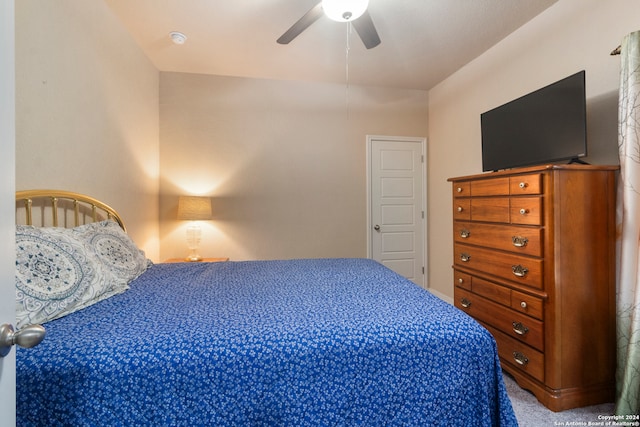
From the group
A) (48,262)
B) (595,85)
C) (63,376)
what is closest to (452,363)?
(63,376)

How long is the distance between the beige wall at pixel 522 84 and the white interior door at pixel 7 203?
112 inches

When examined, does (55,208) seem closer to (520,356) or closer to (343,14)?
(343,14)

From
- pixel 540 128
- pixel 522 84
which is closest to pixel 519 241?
pixel 540 128

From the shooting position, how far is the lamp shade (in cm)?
305

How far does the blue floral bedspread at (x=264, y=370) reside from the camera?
86 cm

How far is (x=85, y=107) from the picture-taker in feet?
6.52

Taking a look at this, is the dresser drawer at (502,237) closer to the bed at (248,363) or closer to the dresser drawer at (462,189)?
the dresser drawer at (462,189)

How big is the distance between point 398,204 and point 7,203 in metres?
3.73

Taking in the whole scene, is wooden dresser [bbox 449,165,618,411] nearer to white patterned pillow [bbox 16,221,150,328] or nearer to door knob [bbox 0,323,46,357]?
door knob [bbox 0,323,46,357]

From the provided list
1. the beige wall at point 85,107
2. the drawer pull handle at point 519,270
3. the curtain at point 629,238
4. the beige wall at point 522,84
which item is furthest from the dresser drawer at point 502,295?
the beige wall at point 85,107

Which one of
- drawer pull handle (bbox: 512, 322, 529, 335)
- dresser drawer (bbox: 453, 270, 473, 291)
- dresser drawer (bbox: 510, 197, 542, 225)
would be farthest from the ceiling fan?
drawer pull handle (bbox: 512, 322, 529, 335)

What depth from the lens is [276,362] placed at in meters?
0.93

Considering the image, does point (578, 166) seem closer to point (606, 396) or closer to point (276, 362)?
point (606, 396)

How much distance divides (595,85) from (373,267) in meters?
1.99
